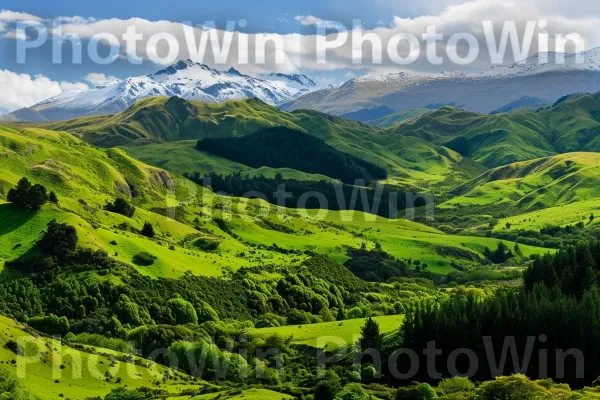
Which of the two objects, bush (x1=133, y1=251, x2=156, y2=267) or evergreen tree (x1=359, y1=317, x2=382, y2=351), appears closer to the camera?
evergreen tree (x1=359, y1=317, x2=382, y2=351)

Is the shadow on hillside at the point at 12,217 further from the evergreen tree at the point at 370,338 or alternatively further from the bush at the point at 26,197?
the evergreen tree at the point at 370,338

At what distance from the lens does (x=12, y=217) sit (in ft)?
610

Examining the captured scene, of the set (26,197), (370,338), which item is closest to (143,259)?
(26,197)

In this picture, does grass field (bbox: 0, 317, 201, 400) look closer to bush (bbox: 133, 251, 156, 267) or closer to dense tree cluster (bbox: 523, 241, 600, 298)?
bush (bbox: 133, 251, 156, 267)

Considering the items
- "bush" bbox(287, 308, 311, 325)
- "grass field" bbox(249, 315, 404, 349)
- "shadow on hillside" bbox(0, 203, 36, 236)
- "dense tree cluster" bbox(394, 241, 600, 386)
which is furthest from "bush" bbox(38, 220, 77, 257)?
"dense tree cluster" bbox(394, 241, 600, 386)

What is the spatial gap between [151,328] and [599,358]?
93.9m

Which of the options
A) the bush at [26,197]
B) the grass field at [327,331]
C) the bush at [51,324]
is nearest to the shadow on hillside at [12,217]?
the bush at [26,197]

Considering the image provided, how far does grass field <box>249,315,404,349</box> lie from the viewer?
163000 mm

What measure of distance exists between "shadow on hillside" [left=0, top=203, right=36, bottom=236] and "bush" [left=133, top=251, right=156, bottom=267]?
99.0 ft

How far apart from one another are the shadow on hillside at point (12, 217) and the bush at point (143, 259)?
99.0 ft

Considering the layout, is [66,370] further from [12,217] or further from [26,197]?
[26,197]

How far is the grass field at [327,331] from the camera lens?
163m

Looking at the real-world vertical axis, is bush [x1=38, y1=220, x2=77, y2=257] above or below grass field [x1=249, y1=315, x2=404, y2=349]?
above

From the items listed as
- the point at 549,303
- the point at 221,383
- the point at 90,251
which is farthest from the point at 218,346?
the point at 549,303
